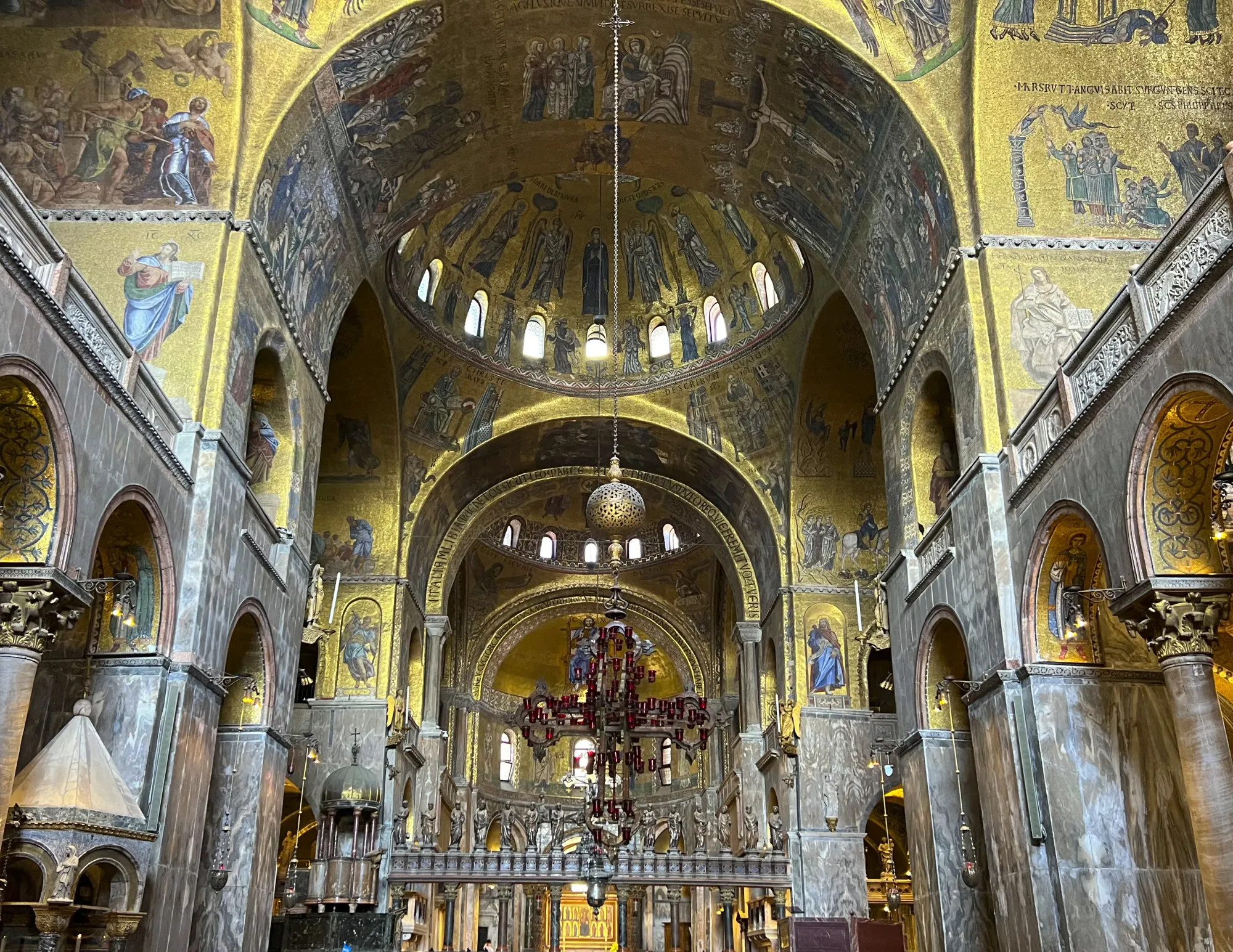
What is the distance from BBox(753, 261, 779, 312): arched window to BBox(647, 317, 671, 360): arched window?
256 centimetres

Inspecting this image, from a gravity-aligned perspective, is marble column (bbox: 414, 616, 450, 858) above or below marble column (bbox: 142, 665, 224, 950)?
above

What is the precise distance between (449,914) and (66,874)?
66.2 feet

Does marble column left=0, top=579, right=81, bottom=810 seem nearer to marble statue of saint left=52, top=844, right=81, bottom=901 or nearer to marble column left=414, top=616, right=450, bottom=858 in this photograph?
marble statue of saint left=52, top=844, right=81, bottom=901

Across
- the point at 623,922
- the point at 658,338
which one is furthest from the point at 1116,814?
the point at 623,922

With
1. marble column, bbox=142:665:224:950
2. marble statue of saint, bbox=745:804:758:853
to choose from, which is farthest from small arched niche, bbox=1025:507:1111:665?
marble statue of saint, bbox=745:804:758:853

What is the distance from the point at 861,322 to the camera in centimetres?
1678

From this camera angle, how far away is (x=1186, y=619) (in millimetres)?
8734

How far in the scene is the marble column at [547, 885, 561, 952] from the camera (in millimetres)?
28781

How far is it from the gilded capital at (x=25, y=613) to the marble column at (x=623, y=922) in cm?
2294

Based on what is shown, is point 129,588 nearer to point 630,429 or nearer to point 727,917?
point 630,429

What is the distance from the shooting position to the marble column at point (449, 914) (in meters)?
25.7

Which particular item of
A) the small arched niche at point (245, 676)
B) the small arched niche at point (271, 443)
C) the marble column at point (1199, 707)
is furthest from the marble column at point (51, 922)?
the marble column at point (1199, 707)

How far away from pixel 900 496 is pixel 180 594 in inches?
361

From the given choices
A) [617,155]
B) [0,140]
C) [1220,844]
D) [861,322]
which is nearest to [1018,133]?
[861,322]
